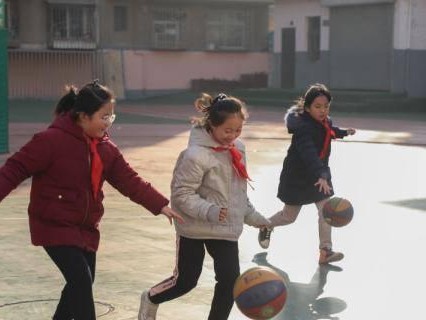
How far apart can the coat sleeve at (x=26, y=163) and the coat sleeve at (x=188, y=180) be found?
2.55 ft

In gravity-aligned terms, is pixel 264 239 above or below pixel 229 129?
below

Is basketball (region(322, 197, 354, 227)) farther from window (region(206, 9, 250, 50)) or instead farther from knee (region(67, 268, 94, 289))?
window (region(206, 9, 250, 50))

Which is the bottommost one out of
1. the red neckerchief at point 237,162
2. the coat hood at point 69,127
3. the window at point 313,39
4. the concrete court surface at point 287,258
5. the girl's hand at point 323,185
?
the concrete court surface at point 287,258

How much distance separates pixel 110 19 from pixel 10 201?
30067mm

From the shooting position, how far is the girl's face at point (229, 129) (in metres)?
4.97

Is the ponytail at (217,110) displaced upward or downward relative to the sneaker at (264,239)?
upward

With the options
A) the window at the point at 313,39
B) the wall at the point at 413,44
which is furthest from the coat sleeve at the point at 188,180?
the window at the point at 313,39

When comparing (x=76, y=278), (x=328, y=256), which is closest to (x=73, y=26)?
(x=328, y=256)

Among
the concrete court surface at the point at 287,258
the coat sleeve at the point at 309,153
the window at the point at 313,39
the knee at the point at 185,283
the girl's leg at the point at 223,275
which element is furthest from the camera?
the window at the point at 313,39

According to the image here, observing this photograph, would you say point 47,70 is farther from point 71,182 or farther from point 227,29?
point 71,182

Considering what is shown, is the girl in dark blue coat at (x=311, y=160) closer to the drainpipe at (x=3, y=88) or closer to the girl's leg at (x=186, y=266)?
the girl's leg at (x=186, y=266)

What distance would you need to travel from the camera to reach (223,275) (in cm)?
505

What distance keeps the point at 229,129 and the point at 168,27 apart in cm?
3708

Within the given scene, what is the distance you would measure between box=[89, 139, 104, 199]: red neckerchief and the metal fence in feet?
112
